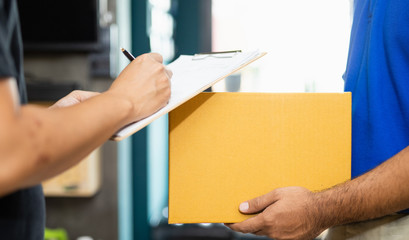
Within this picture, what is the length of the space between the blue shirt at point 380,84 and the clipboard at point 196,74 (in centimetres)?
26

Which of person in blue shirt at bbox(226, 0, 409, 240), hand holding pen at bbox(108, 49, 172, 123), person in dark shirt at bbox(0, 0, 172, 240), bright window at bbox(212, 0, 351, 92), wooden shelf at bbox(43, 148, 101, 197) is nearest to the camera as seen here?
person in dark shirt at bbox(0, 0, 172, 240)

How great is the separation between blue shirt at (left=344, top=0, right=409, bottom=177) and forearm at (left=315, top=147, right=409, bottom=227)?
3.1 inches

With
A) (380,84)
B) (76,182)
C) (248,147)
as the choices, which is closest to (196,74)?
(248,147)

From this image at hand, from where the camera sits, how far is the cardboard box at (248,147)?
30.8 inches

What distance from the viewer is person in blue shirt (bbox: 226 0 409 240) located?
742 mm

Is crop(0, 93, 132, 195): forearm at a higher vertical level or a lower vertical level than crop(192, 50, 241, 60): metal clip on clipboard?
lower

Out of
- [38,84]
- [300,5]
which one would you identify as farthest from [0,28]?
[300,5]

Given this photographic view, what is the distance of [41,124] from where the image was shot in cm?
47

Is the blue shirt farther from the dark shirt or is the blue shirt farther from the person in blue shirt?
the dark shirt

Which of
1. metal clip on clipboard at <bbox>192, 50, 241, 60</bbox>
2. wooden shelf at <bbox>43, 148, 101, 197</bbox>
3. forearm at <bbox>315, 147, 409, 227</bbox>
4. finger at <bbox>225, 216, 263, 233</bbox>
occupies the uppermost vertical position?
metal clip on clipboard at <bbox>192, 50, 241, 60</bbox>

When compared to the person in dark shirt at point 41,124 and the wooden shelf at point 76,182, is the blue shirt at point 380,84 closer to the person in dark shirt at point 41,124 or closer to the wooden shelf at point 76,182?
the person in dark shirt at point 41,124

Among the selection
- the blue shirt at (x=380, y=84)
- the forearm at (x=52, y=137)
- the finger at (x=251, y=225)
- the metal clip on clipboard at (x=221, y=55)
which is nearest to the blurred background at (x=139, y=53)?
the blue shirt at (x=380, y=84)

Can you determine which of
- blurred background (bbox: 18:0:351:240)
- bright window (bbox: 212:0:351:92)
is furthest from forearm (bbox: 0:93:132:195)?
bright window (bbox: 212:0:351:92)

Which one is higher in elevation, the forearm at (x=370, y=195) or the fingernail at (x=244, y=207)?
the forearm at (x=370, y=195)
